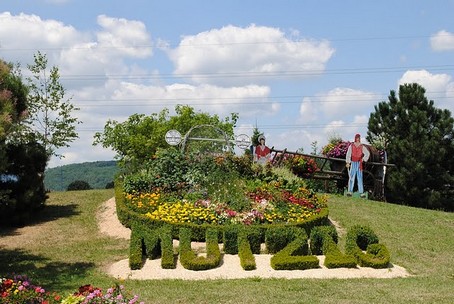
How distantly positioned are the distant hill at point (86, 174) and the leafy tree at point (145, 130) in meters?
21.1

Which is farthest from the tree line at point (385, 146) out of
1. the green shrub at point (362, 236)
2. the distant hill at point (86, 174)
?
the distant hill at point (86, 174)

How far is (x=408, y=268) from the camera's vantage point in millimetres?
10250

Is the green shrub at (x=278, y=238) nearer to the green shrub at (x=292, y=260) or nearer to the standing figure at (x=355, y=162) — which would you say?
the green shrub at (x=292, y=260)

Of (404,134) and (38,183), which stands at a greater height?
(404,134)

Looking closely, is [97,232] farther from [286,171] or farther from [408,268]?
[408,268]

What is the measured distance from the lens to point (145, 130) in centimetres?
3434

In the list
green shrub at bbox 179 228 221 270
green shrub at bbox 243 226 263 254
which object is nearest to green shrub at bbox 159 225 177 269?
green shrub at bbox 179 228 221 270

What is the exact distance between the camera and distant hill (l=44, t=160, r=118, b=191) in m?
58.6

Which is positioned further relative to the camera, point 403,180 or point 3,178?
point 403,180

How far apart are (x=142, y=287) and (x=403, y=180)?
14.4 metres

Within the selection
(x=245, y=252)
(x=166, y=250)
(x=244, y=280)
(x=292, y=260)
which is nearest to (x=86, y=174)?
(x=166, y=250)

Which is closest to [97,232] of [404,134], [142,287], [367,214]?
[142,287]

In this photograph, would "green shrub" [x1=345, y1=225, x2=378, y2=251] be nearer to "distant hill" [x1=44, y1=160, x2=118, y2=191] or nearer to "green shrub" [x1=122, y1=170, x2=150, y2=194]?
"green shrub" [x1=122, y1=170, x2=150, y2=194]

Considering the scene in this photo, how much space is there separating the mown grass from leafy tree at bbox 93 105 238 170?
14.7m
